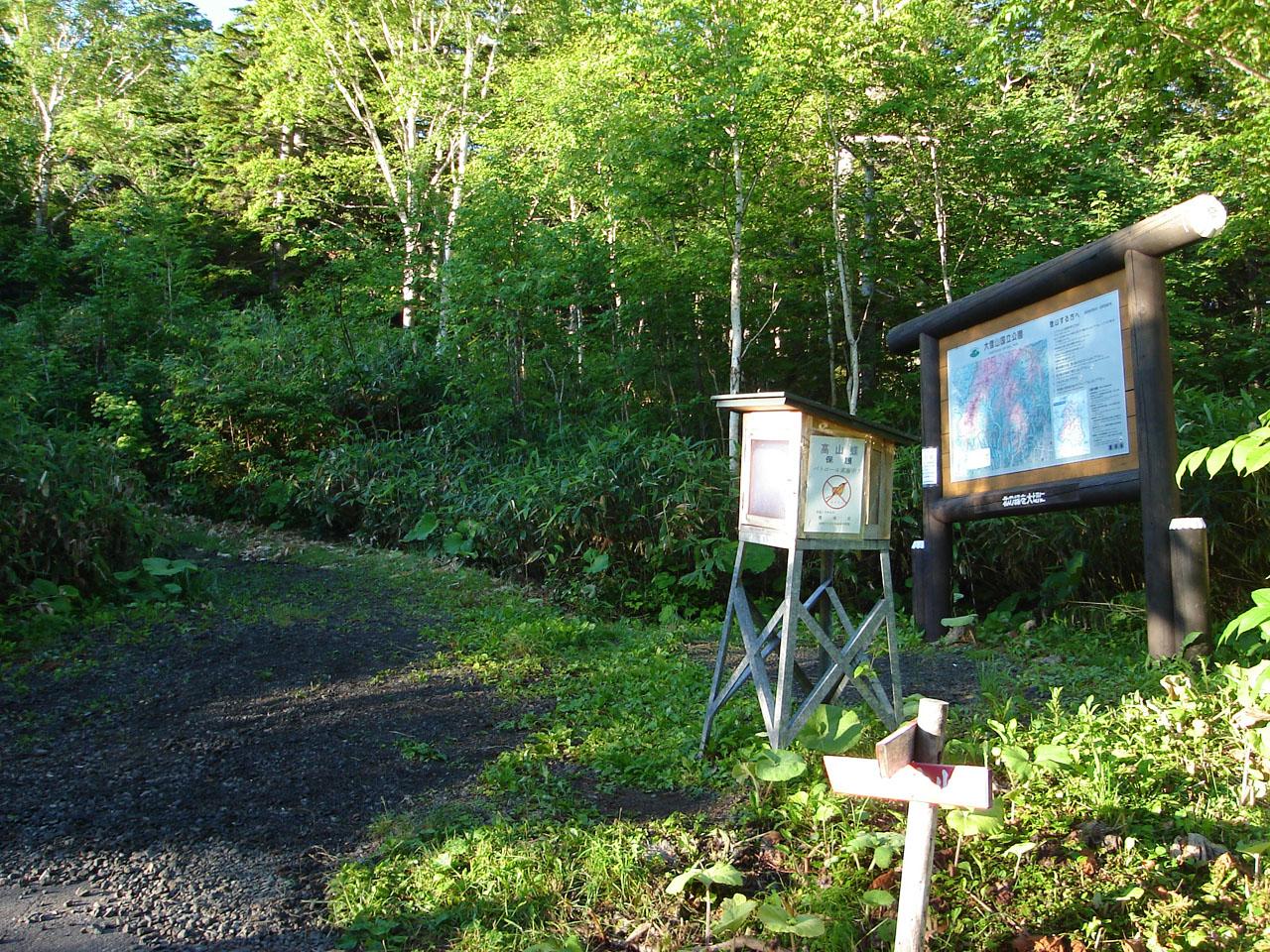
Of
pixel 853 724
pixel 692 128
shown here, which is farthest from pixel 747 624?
pixel 692 128

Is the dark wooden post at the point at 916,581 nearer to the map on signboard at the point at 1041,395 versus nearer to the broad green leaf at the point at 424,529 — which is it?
the map on signboard at the point at 1041,395

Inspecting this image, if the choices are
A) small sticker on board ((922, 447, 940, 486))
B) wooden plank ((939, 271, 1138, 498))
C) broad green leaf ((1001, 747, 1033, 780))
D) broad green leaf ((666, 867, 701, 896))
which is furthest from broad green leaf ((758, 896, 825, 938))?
small sticker on board ((922, 447, 940, 486))

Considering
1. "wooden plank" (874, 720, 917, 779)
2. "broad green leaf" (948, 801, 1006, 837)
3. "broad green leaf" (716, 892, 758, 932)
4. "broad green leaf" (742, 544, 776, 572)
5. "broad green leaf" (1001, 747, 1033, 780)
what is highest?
"broad green leaf" (742, 544, 776, 572)

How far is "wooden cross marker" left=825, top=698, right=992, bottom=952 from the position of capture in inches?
78.5

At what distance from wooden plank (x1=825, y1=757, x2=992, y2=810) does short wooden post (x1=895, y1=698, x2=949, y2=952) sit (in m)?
0.07

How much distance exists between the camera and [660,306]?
1169 centimetres

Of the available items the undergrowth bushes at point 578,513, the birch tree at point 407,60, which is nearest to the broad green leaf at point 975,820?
the undergrowth bushes at point 578,513

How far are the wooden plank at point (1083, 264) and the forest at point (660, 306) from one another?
5.24 ft

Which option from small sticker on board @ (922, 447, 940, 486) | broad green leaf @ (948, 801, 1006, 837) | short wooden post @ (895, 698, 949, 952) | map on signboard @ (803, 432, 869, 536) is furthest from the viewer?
small sticker on board @ (922, 447, 940, 486)

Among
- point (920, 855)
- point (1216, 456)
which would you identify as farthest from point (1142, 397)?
point (920, 855)

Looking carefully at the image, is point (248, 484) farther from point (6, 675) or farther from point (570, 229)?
point (6, 675)

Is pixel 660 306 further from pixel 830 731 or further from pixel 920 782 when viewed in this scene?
pixel 920 782

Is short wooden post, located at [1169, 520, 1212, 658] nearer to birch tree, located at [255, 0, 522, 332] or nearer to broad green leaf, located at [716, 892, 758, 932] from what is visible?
broad green leaf, located at [716, 892, 758, 932]

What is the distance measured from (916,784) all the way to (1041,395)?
393cm
